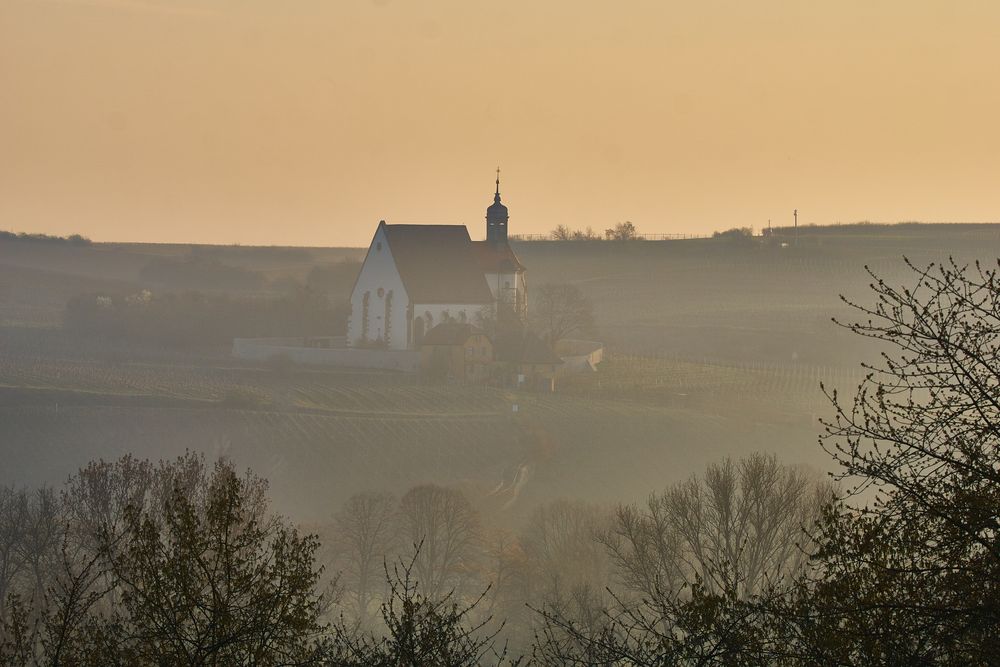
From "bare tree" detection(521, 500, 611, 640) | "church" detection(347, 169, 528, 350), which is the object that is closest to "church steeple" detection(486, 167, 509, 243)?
"church" detection(347, 169, 528, 350)

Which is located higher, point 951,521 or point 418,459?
point 951,521

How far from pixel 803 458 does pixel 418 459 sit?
1533cm

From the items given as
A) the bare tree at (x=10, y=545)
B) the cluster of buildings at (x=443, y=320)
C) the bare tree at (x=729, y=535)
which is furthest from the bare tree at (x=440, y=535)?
the cluster of buildings at (x=443, y=320)

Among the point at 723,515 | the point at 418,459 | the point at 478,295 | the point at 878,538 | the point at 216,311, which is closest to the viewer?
the point at 878,538

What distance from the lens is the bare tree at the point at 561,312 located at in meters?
72.4

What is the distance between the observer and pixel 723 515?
29.9m

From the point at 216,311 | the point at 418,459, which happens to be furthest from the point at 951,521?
the point at 216,311

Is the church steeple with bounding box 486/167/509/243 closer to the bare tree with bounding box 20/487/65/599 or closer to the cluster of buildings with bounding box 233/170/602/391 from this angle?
the cluster of buildings with bounding box 233/170/602/391

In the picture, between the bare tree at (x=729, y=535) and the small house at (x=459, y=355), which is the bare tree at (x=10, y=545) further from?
the small house at (x=459, y=355)

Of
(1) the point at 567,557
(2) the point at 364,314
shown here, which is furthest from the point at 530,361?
(1) the point at 567,557

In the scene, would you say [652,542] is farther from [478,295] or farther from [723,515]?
[478,295]

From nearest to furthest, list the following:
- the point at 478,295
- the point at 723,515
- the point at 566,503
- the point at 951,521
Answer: the point at 951,521 < the point at 723,515 < the point at 566,503 < the point at 478,295

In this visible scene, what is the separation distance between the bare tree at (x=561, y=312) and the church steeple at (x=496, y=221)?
4.28 meters

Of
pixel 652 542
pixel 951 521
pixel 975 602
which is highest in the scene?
pixel 951 521
